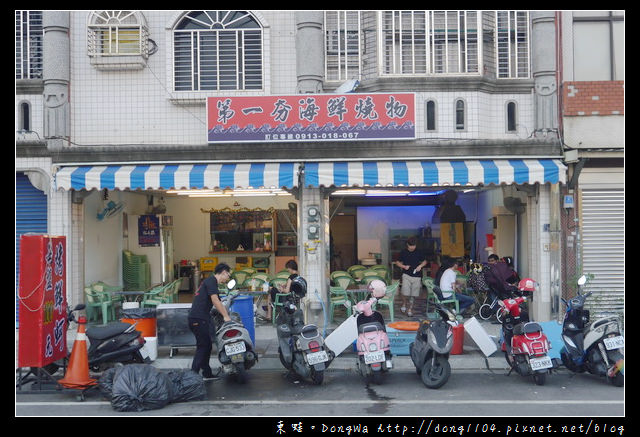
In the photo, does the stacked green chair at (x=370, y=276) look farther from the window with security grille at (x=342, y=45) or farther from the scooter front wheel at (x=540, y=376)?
the scooter front wheel at (x=540, y=376)

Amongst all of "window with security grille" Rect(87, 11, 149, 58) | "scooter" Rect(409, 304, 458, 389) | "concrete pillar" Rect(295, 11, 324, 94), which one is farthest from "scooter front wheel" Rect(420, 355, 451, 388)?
"window with security grille" Rect(87, 11, 149, 58)

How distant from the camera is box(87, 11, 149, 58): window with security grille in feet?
43.2

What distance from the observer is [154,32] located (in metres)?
13.4

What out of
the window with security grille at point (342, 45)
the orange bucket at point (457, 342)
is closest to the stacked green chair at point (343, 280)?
the orange bucket at point (457, 342)

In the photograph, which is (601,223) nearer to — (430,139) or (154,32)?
(430,139)

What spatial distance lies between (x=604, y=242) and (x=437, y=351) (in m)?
6.45

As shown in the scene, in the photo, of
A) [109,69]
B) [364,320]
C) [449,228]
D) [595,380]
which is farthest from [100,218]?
[595,380]

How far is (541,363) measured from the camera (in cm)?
856

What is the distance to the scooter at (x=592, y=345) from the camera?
27.9ft

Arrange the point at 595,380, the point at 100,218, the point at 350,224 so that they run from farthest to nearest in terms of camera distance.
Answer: the point at 350,224
the point at 100,218
the point at 595,380

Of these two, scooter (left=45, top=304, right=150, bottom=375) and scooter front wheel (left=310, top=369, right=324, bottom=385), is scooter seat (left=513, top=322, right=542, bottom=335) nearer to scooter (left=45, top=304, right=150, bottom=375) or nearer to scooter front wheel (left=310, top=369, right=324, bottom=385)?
scooter front wheel (left=310, top=369, right=324, bottom=385)

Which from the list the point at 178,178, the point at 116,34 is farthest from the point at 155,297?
the point at 116,34

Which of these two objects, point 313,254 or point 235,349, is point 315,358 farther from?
point 313,254

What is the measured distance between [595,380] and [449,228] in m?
8.96
